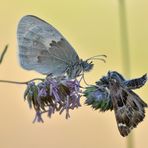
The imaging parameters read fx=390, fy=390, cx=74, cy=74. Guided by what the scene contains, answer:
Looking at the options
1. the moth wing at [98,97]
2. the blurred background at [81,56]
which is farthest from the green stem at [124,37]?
the moth wing at [98,97]

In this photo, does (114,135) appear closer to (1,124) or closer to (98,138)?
(98,138)

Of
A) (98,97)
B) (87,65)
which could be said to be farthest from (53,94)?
(87,65)

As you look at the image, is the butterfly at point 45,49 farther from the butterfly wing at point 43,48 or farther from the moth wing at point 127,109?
the moth wing at point 127,109

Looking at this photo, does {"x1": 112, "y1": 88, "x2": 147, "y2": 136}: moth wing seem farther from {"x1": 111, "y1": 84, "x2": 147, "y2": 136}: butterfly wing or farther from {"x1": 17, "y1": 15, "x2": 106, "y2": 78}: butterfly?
{"x1": 17, "y1": 15, "x2": 106, "y2": 78}: butterfly

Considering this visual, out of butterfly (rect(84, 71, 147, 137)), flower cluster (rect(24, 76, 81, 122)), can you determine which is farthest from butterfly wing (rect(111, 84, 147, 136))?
flower cluster (rect(24, 76, 81, 122))
